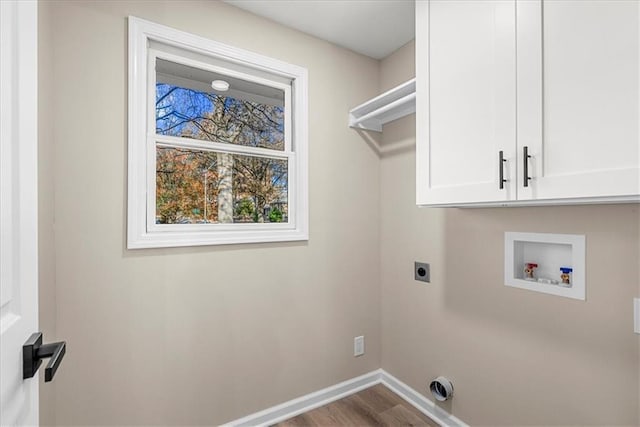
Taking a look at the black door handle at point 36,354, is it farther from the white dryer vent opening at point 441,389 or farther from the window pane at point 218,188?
the white dryer vent opening at point 441,389

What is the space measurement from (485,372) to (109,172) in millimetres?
2127

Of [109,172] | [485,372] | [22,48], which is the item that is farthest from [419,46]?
[485,372]

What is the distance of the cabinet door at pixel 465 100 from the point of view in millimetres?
1109

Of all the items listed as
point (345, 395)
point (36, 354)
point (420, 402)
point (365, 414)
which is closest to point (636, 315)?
point (420, 402)

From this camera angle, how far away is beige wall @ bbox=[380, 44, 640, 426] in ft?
3.76

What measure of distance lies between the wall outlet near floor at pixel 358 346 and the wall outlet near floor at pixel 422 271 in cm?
61

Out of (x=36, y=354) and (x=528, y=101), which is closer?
(x=36, y=354)

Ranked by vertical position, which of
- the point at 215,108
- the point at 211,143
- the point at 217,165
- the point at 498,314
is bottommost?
the point at 498,314

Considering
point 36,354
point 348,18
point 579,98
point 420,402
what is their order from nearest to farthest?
point 36,354, point 579,98, point 348,18, point 420,402

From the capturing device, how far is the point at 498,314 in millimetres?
1530

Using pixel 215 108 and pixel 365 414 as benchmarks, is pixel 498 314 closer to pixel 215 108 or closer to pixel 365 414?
pixel 365 414

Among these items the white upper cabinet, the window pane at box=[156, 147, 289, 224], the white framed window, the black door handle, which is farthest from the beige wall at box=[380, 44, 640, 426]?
the black door handle

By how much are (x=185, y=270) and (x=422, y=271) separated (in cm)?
142

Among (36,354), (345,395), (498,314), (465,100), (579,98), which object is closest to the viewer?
(36,354)
